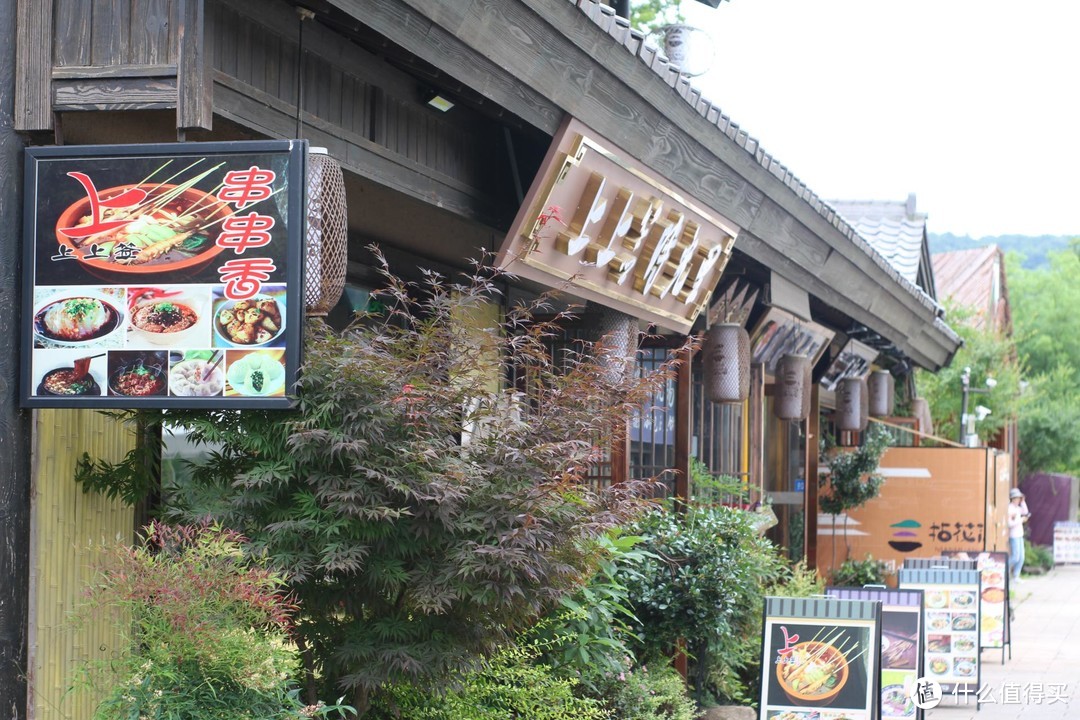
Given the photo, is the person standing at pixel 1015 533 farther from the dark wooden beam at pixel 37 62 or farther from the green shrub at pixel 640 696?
the dark wooden beam at pixel 37 62

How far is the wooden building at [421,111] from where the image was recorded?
4621 mm

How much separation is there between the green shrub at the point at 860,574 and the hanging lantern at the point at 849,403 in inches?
65.8

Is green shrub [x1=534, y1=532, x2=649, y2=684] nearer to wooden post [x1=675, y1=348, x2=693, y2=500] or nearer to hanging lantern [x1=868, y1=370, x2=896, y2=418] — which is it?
wooden post [x1=675, y1=348, x2=693, y2=500]

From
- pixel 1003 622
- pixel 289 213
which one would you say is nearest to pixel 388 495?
pixel 289 213

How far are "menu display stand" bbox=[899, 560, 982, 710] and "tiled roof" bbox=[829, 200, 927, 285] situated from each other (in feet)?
26.4

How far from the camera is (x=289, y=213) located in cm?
445

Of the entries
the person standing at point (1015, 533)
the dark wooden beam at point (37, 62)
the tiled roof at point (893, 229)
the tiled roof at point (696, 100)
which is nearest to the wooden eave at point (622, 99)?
the tiled roof at point (696, 100)

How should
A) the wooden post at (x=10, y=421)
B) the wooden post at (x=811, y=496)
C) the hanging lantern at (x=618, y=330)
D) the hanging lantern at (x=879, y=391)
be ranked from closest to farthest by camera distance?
the wooden post at (x=10, y=421) < the hanging lantern at (x=618, y=330) < the wooden post at (x=811, y=496) < the hanging lantern at (x=879, y=391)

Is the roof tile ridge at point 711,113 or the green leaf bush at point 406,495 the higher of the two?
the roof tile ridge at point 711,113

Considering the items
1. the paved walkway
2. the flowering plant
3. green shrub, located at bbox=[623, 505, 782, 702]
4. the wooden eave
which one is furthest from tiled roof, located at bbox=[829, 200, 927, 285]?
the flowering plant

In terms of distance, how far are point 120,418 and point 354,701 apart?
1.45 m

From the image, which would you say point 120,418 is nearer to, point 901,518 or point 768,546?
point 768,546

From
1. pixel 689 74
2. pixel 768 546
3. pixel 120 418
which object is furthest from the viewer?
pixel 689 74

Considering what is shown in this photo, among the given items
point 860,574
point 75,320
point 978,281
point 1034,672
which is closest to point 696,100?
point 75,320
